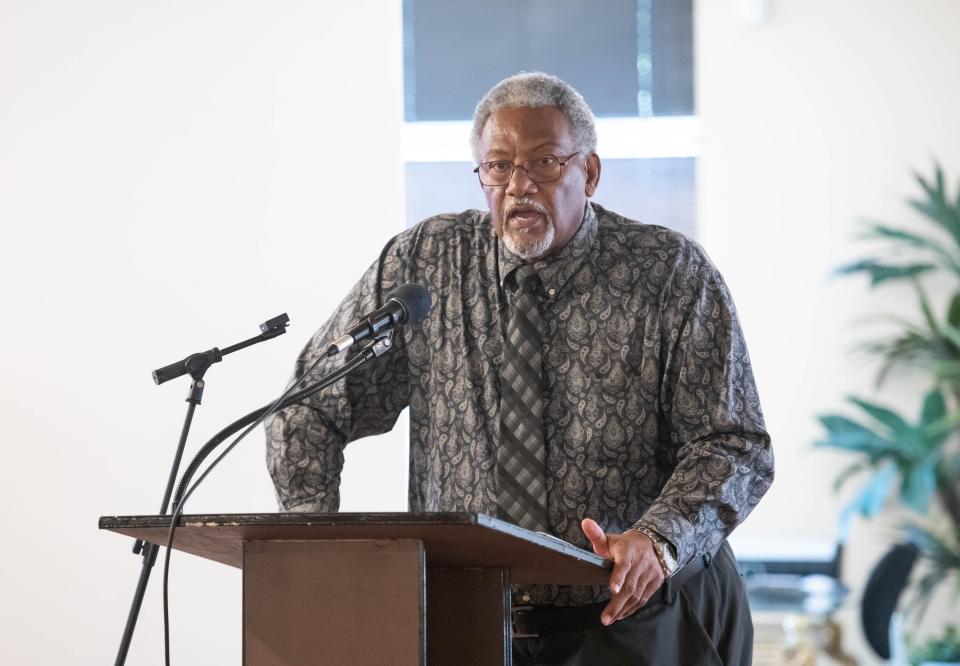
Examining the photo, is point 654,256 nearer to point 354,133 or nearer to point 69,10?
point 354,133

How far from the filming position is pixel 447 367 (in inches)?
86.6

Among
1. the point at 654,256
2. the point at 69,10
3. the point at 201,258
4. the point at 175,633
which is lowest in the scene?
the point at 175,633

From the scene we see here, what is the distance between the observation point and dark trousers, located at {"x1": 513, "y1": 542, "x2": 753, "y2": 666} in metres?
2.00

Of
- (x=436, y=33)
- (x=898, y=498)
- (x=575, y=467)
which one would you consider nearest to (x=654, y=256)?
(x=575, y=467)

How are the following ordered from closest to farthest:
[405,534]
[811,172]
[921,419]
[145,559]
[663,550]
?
[405,534]
[663,550]
[145,559]
[811,172]
[921,419]

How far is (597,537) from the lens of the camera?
5.55 feet

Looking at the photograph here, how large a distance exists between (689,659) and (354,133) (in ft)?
8.34

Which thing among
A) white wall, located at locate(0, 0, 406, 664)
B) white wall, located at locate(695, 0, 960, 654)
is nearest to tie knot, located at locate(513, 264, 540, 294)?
white wall, located at locate(0, 0, 406, 664)

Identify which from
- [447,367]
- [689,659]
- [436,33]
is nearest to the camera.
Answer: [689,659]

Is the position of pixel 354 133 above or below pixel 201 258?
above

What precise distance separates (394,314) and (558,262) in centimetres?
60

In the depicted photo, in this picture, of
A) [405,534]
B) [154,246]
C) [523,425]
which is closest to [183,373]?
[523,425]

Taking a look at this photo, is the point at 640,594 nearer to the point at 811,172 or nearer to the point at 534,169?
the point at 534,169

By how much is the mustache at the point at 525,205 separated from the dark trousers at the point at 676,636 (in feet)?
2.35
